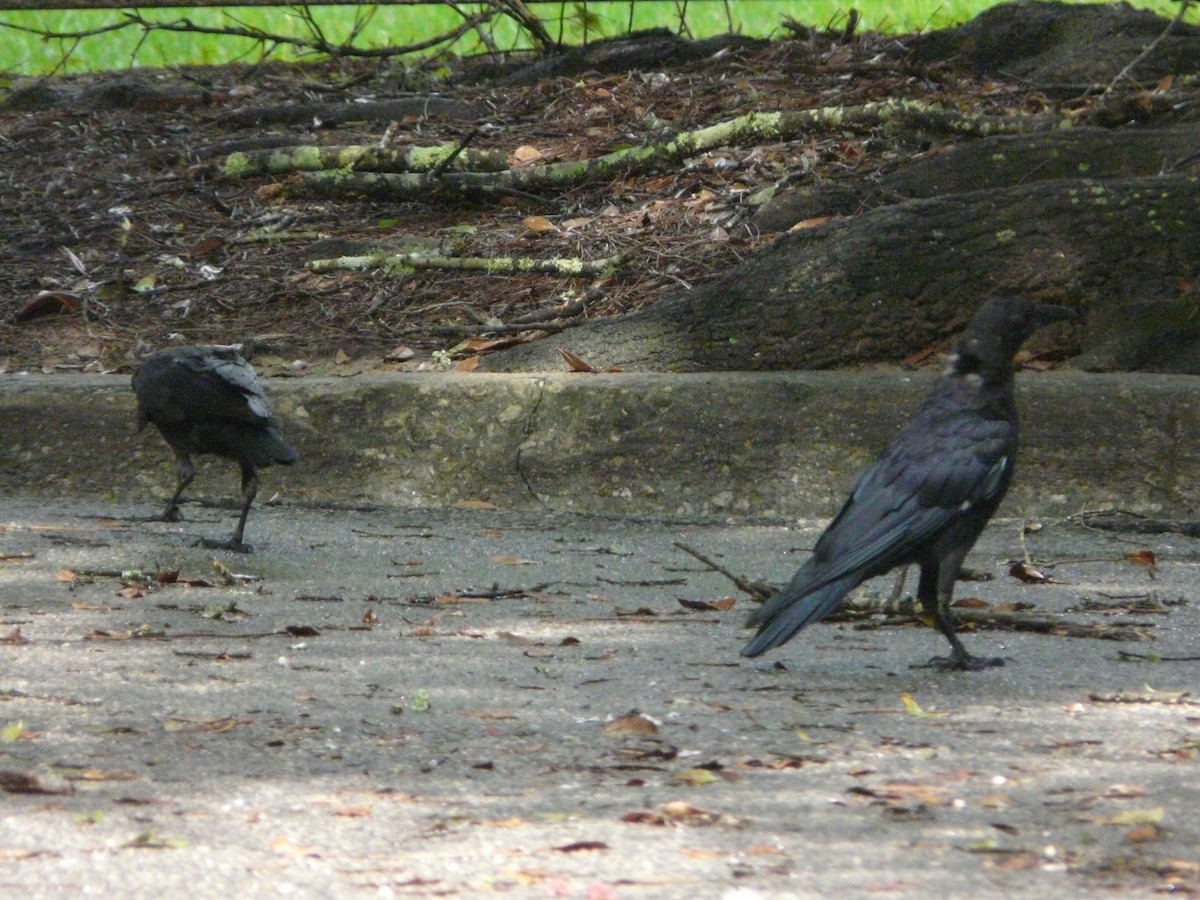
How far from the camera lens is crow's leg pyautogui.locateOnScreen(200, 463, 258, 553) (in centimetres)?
554

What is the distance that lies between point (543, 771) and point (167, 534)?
309 cm

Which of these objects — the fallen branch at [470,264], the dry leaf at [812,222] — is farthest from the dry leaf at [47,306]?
the dry leaf at [812,222]

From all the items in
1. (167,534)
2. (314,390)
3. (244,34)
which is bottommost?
(167,534)

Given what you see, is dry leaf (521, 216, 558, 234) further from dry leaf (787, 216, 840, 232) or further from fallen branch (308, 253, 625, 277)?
dry leaf (787, 216, 840, 232)

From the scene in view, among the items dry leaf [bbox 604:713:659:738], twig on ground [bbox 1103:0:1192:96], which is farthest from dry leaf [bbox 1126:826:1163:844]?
twig on ground [bbox 1103:0:1192:96]

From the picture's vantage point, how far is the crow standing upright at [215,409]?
5621 mm

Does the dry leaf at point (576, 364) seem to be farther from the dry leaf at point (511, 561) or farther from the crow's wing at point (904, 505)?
the crow's wing at point (904, 505)

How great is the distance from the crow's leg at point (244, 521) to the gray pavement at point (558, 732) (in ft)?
0.24

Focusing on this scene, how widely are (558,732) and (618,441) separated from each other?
2842mm

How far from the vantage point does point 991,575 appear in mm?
5258

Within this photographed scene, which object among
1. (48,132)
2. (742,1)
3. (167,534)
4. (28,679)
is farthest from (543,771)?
(742,1)

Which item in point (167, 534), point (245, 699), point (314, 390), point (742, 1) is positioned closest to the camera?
point (245, 699)

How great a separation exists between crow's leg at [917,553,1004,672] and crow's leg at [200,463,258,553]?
238cm

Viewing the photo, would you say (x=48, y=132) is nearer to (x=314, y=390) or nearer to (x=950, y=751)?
(x=314, y=390)
